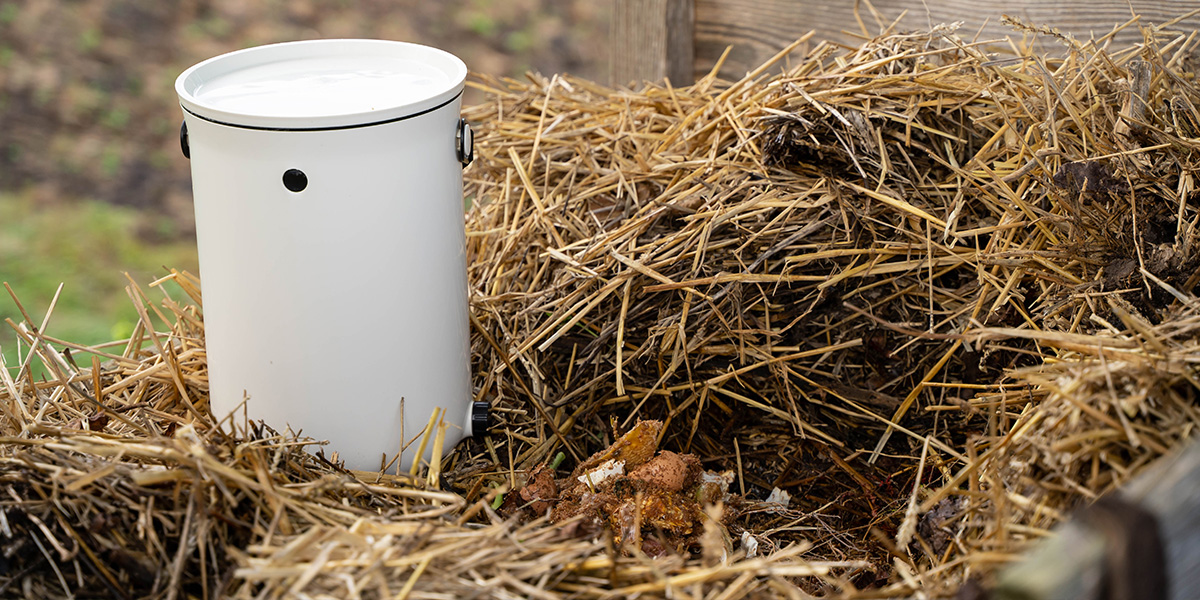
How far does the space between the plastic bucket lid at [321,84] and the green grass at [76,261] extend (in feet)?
5.61

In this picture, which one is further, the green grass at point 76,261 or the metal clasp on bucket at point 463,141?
the green grass at point 76,261

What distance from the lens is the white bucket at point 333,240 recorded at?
1.46 meters

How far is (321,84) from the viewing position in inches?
63.4

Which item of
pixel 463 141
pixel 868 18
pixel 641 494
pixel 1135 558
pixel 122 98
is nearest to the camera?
pixel 1135 558

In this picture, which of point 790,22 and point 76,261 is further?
point 76,261

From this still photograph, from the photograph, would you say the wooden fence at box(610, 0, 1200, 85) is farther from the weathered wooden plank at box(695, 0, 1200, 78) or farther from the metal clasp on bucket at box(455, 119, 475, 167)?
the metal clasp on bucket at box(455, 119, 475, 167)

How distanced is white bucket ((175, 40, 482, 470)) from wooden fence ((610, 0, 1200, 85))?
1.19m

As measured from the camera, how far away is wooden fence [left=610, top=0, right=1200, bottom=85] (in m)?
2.17

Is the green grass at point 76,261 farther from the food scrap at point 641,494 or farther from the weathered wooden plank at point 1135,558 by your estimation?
the weathered wooden plank at point 1135,558

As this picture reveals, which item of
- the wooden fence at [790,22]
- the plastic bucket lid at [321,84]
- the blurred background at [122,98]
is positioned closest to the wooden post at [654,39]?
the wooden fence at [790,22]

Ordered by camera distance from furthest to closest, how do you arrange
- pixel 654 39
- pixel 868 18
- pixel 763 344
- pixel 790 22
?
pixel 654 39 < pixel 790 22 < pixel 868 18 < pixel 763 344

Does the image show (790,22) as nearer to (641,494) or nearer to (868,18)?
(868,18)

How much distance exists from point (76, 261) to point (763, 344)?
2694 millimetres

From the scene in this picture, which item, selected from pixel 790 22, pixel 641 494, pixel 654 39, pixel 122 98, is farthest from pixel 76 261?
pixel 641 494
